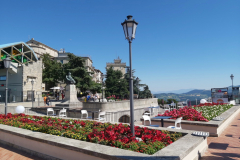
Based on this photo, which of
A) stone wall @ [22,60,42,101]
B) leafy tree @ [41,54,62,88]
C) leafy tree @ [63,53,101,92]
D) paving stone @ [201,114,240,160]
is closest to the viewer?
paving stone @ [201,114,240,160]

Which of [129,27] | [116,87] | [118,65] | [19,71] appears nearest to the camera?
[129,27]

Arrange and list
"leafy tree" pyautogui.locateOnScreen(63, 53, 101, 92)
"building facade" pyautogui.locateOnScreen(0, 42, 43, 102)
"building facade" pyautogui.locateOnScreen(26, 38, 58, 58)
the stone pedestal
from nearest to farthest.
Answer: the stone pedestal
"building facade" pyautogui.locateOnScreen(0, 42, 43, 102)
"leafy tree" pyautogui.locateOnScreen(63, 53, 101, 92)
"building facade" pyautogui.locateOnScreen(26, 38, 58, 58)

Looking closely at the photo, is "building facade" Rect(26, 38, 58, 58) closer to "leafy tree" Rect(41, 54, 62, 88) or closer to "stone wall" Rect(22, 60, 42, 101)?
"leafy tree" Rect(41, 54, 62, 88)

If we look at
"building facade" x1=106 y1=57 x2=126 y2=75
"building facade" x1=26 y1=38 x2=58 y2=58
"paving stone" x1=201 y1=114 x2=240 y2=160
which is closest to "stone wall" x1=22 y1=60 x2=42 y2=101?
"building facade" x1=26 y1=38 x2=58 y2=58

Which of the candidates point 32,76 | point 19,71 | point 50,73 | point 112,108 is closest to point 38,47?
point 50,73

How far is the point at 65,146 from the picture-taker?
436 centimetres

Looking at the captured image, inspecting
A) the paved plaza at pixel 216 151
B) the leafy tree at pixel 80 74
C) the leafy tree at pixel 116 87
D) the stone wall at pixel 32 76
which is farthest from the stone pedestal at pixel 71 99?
the leafy tree at pixel 116 87

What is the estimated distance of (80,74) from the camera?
34750 millimetres

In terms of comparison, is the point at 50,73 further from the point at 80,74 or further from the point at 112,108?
the point at 112,108

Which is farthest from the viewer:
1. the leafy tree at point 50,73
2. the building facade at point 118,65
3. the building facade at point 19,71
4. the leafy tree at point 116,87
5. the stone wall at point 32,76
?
the building facade at point 118,65

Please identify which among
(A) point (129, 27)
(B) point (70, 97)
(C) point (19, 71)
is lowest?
(B) point (70, 97)

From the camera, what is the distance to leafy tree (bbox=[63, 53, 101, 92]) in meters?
33.6

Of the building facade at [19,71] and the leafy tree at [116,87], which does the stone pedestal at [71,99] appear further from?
the leafy tree at [116,87]

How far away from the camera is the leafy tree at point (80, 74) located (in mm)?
33562
